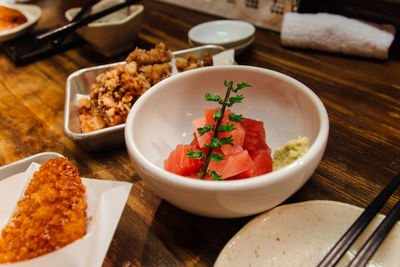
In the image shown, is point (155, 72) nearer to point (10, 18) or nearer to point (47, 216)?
point (47, 216)

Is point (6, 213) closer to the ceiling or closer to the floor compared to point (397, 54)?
closer to the floor

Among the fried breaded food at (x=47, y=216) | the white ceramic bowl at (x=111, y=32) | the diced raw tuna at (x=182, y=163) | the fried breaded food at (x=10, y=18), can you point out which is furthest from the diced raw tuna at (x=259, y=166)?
the fried breaded food at (x=10, y=18)

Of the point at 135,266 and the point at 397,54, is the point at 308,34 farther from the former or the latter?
the point at 135,266

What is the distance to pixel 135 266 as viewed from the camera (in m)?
0.71

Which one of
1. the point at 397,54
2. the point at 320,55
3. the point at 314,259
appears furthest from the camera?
the point at 320,55

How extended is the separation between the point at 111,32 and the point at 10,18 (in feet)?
3.56

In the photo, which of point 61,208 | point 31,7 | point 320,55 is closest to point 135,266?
point 61,208

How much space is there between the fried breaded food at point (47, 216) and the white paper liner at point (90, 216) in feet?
0.07

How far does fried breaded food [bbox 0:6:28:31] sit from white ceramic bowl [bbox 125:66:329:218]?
1940 mm

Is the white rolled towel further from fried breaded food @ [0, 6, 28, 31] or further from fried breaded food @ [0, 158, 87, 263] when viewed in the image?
fried breaded food @ [0, 6, 28, 31]

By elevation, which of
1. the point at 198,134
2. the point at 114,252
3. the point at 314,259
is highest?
the point at 198,134

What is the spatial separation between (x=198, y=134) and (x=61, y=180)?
426 millimetres

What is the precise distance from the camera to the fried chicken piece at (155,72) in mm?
1228

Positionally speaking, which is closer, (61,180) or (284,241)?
(284,241)
